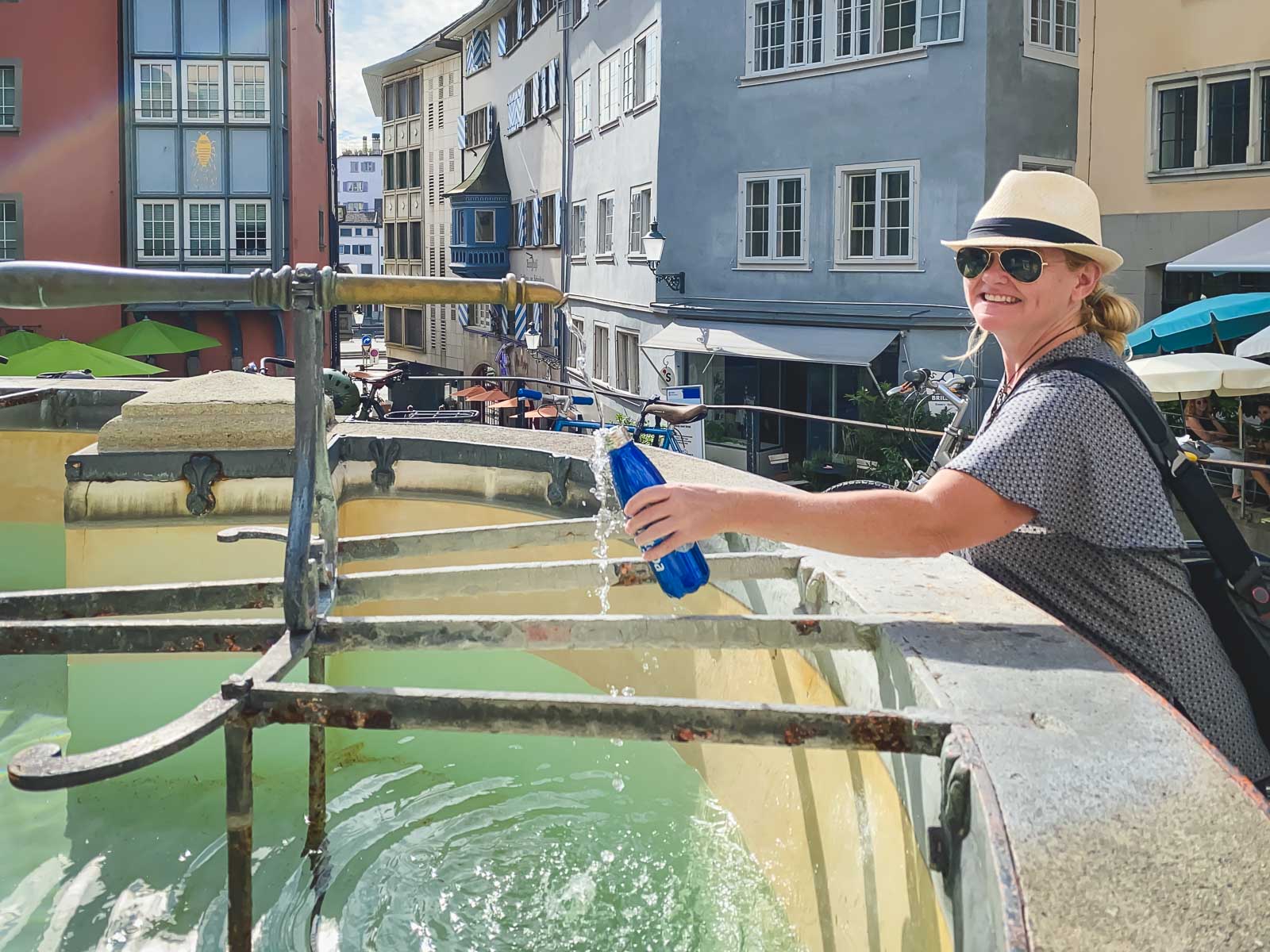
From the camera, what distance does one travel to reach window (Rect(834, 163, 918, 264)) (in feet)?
66.8

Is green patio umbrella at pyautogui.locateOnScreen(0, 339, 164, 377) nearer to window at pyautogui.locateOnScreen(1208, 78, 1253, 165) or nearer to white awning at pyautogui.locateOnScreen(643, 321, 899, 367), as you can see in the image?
white awning at pyautogui.locateOnScreen(643, 321, 899, 367)

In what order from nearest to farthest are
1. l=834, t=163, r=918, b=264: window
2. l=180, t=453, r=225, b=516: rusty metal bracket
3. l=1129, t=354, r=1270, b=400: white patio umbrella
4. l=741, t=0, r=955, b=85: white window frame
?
l=180, t=453, r=225, b=516: rusty metal bracket
l=1129, t=354, r=1270, b=400: white patio umbrella
l=741, t=0, r=955, b=85: white window frame
l=834, t=163, r=918, b=264: window

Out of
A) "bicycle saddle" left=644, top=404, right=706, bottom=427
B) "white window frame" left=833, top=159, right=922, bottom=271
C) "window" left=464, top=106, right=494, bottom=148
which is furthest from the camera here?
"window" left=464, top=106, right=494, bottom=148

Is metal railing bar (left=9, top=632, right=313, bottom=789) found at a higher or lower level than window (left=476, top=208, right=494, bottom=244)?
lower

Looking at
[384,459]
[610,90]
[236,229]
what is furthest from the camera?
[236,229]

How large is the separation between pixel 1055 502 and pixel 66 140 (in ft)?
116

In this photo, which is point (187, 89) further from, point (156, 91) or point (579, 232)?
point (579, 232)

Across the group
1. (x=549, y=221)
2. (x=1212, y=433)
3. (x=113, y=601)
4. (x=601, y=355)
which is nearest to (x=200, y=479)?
(x=113, y=601)

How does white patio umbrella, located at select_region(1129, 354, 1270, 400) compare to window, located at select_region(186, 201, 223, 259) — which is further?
window, located at select_region(186, 201, 223, 259)

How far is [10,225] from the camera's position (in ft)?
107

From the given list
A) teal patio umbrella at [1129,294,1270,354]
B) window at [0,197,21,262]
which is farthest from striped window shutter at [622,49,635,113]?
window at [0,197,21,262]

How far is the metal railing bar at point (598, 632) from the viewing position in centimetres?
246

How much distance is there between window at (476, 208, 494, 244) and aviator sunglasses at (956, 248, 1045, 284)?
137 feet

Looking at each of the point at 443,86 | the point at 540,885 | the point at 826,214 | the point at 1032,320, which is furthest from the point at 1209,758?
the point at 443,86
